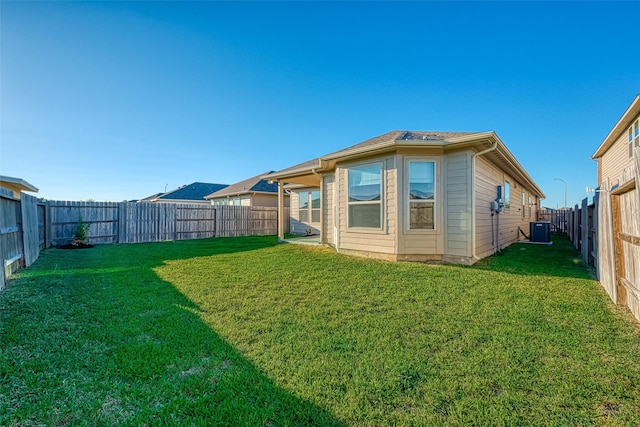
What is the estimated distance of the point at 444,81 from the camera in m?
10.2

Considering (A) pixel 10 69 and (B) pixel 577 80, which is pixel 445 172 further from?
(A) pixel 10 69

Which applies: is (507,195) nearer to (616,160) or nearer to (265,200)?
(616,160)

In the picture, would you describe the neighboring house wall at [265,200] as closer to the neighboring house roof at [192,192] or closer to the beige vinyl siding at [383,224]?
the neighboring house roof at [192,192]

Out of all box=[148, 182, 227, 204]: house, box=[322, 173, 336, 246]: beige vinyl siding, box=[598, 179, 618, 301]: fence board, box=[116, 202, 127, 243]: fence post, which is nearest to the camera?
box=[598, 179, 618, 301]: fence board

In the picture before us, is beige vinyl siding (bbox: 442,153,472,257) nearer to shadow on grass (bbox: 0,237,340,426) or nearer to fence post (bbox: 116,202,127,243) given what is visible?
shadow on grass (bbox: 0,237,340,426)

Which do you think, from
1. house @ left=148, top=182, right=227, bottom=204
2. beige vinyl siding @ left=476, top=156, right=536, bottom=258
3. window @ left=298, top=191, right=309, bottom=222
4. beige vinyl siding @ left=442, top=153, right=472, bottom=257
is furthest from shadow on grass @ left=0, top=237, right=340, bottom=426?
house @ left=148, top=182, right=227, bottom=204

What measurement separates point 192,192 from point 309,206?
55.3 feet

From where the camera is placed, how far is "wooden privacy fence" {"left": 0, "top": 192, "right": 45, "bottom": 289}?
4.82m

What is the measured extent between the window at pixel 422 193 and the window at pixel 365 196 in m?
0.80

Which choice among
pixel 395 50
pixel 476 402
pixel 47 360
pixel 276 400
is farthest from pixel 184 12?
pixel 476 402

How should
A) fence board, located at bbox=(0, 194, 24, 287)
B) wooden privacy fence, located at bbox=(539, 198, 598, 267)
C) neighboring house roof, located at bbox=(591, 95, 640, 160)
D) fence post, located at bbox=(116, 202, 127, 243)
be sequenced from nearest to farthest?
1. fence board, located at bbox=(0, 194, 24, 287)
2. wooden privacy fence, located at bbox=(539, 198, 598, 267)
3. neighboring house roof, located at bbox=(591, 95, 640, 160)
4. fence post, located at bbox=(116, 202, 127, 243)

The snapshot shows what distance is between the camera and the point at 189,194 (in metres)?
26.2

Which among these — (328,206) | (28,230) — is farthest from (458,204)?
(28,230)

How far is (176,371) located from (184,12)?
8.49 metres
